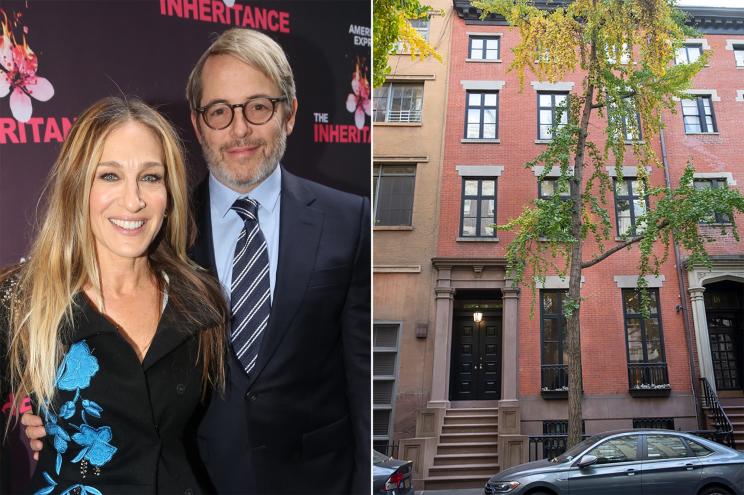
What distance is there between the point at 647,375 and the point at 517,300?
257 centimetres

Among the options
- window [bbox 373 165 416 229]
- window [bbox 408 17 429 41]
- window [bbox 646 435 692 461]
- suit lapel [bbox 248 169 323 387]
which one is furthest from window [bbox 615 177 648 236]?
suit lapel [bbox 248 169 323 387]

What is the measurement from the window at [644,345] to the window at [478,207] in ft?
9.01

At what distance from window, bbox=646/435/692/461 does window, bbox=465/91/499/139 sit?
6696mm

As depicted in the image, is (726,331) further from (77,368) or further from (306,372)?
(77,368)

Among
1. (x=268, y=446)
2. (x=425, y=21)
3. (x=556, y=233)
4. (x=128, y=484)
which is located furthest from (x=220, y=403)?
(x=425, y=21)

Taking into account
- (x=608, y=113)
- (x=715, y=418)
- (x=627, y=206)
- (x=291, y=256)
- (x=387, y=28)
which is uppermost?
(x=608, y=113)

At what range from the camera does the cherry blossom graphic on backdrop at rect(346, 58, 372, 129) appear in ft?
10.00

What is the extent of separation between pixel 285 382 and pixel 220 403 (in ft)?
0.90

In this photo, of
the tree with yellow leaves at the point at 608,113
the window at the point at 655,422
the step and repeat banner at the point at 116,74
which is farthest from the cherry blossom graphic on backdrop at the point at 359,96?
the window at the point at 655,422

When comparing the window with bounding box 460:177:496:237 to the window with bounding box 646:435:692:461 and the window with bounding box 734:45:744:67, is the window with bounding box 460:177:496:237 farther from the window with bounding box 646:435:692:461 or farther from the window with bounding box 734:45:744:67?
the window with bounding box 734:45:744:67

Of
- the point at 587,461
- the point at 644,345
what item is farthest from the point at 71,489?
the point at 644,345

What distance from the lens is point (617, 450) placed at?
23.3ft

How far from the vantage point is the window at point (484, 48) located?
12.8m

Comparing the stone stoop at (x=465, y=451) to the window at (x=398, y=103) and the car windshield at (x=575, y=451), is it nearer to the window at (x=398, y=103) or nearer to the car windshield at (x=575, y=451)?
the car windshield at (x=575, y=451)
